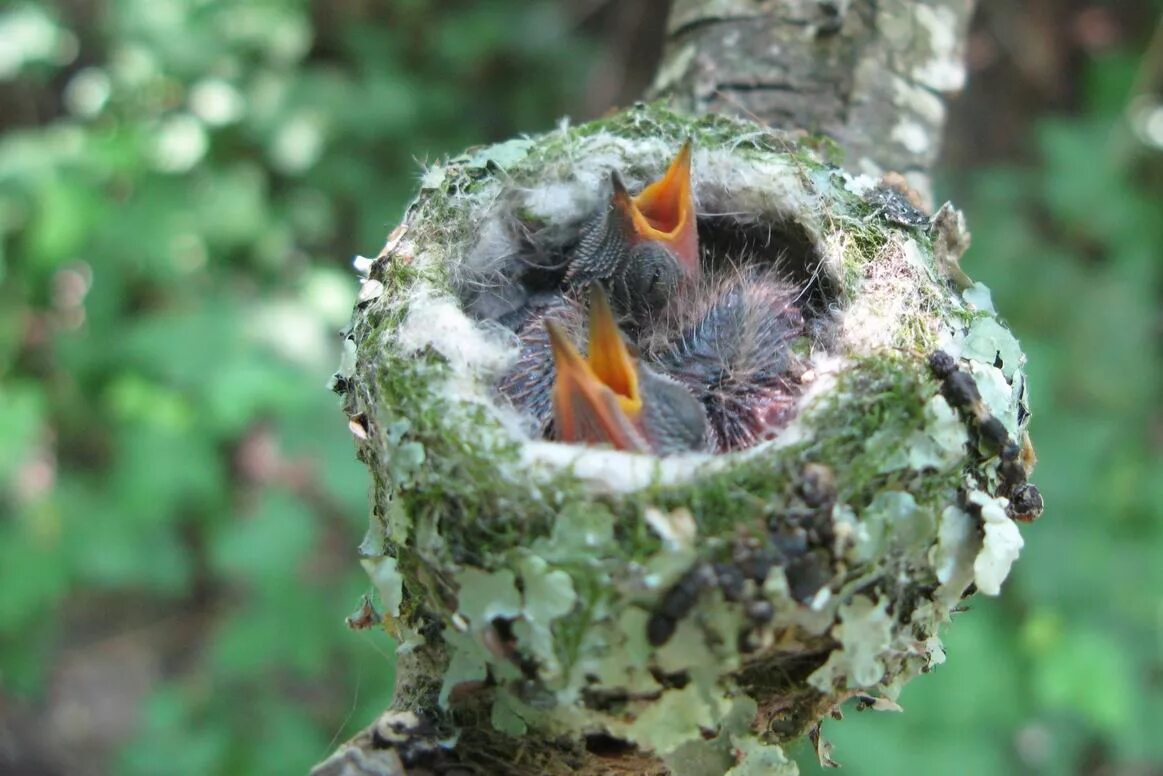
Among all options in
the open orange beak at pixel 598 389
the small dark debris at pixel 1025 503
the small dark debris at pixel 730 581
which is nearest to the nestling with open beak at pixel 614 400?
Answer: the open orange beak at pixel 598 389

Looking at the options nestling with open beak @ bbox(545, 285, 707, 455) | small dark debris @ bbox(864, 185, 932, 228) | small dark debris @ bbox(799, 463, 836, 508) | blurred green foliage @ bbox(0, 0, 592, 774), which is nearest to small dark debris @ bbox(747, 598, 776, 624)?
small dark debris @ bbox(799, 463, 836, 508)

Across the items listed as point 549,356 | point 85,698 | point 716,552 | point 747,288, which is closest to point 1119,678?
point 747,288

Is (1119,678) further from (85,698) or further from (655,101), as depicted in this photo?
(85,698)

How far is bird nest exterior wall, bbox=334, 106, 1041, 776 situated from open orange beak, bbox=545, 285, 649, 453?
5 cm

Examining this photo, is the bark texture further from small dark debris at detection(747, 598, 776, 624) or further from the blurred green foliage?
the blurred green foliage

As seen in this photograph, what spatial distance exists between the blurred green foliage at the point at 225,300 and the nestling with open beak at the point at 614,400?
88 centimetres

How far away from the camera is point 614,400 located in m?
1.10

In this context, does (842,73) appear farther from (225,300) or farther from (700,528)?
(225,300)

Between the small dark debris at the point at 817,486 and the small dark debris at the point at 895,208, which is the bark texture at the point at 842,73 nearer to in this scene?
the small dark debris at the point at 895,208

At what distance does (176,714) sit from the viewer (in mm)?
2182

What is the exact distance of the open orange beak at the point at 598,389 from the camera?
3.57 ft

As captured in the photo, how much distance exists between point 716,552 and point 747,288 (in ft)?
2.17

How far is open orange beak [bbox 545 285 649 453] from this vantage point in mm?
1088

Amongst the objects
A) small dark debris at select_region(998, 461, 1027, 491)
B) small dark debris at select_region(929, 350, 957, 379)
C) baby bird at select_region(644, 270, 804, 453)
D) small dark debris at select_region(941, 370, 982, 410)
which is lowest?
small dark debris at select_region(998, 461, 1027, 491)
